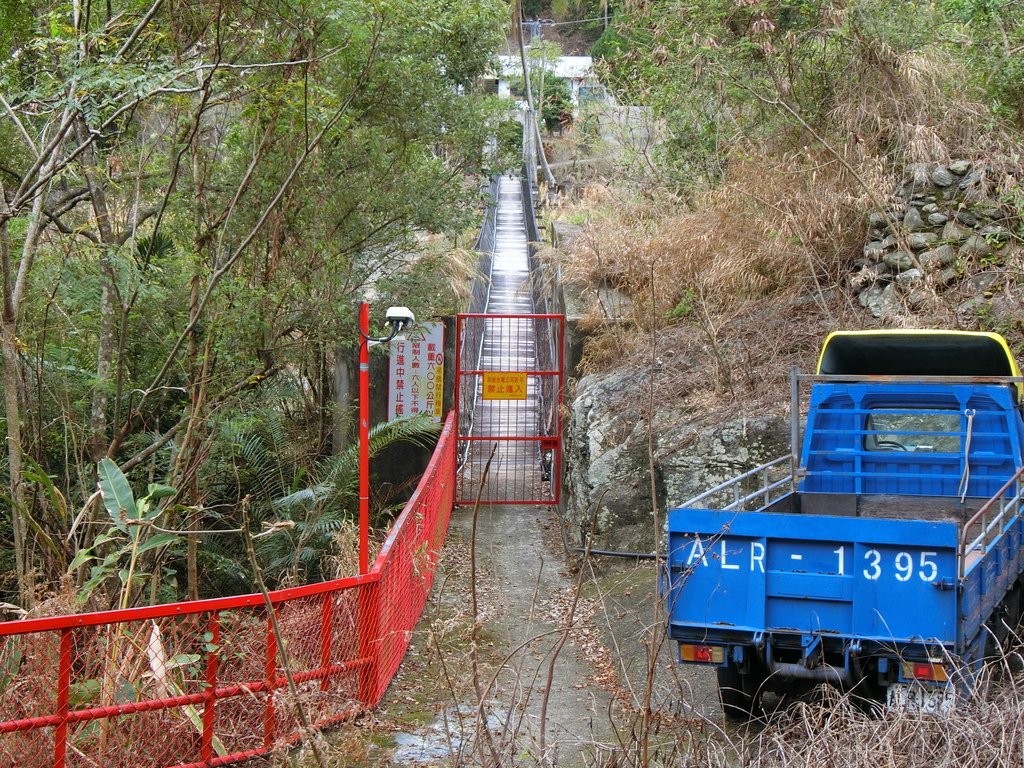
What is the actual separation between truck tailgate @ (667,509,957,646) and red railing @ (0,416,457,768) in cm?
201

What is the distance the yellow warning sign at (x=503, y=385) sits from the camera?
16.1 meters

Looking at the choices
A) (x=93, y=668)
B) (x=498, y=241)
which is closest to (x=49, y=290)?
(x=93, y=668)

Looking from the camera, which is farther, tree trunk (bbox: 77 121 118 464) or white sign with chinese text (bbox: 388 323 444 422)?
white sign with chinese text (bbox: 388 323 444 422)

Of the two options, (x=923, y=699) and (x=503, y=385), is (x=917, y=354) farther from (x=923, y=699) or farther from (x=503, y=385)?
(x=503, y=385)

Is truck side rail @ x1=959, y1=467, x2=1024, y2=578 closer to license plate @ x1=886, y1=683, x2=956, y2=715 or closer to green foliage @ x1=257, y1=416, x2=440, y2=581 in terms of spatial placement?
license plate @ x1=886, y1=683, x2=956, y2=715

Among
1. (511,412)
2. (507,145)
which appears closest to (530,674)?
(507,145)

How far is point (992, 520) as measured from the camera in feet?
25.8

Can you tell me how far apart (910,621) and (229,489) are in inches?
428

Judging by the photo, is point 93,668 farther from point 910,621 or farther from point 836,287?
point 836,287

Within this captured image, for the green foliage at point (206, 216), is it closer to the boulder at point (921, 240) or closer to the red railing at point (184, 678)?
the red railing at point (184, 678)

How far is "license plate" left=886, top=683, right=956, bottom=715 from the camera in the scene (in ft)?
16.0

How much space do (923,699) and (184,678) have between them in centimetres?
457

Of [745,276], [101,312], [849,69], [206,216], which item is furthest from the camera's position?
[745,276]

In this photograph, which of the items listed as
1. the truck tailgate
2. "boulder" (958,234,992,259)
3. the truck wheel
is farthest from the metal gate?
the truck tailgate
